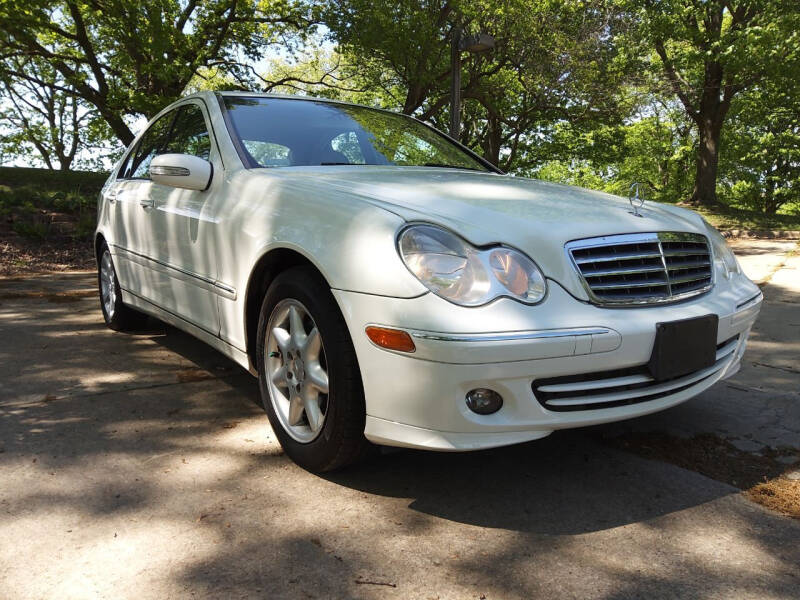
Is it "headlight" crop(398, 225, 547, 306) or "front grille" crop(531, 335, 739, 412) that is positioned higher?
"headlight" crop(398, 225, 547, 306)

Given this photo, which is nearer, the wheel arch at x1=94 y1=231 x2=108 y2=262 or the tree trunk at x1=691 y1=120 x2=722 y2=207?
the wheel arch at x1=94 y1=231 x2=108 y2=262

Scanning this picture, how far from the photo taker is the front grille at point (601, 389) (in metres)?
2.09

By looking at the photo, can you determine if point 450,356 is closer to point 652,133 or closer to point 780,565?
point 780,565

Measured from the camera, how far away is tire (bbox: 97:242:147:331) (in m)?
4.59

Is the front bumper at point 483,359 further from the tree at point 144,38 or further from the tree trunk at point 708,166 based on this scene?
the tree trunk at point 708,166

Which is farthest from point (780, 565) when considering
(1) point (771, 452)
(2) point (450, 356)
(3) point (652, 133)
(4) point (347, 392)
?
(3) point (652, 133)

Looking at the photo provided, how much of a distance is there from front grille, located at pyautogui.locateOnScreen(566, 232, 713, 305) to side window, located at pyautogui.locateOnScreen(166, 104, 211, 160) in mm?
2039

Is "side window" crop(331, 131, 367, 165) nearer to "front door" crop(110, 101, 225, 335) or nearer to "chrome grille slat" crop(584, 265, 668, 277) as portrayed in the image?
"front door" crop(110, 101, 225, 335)

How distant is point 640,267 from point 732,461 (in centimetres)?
95

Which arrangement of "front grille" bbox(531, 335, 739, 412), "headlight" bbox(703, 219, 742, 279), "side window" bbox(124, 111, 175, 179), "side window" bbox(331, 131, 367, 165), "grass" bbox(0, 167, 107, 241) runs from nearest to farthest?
"front grille" bbox(531, 335, 739, 412), "headlight" bbox(703, 219, 742, 279), "side window" bbox(331, 131, 367, 165), "side window" bbox(124, 111, 175, 179), "grass" bbox(0, 167, 107, 241)

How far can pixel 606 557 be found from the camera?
1.95 metres

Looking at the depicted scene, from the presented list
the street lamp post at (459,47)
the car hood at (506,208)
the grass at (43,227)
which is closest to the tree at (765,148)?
the street lamp post at (459,47)

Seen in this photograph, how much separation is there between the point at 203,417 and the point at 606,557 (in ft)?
6.45

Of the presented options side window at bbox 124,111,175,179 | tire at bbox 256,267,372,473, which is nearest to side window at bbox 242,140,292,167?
tire at bbox 256,267,372,473
